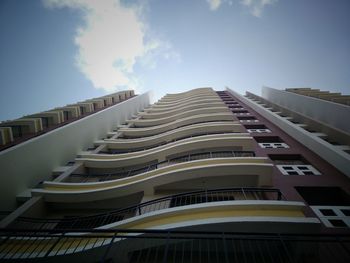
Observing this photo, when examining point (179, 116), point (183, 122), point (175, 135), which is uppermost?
point (179, 116)

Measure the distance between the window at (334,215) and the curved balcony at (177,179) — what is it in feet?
8.71

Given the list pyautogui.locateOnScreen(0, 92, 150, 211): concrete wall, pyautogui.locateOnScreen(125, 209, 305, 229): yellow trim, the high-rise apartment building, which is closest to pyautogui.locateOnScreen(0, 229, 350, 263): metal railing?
the high-rise apartment building

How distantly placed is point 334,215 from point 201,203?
5675 mm

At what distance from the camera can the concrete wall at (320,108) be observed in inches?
605

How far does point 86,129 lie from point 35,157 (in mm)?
6339

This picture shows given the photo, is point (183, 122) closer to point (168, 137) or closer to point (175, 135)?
point (175, 135)

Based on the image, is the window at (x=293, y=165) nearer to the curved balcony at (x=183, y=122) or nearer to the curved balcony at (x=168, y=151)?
the curved balcony at (x=168, y=151)

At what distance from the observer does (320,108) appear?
62.0ft

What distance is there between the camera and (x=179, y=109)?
90.6 feet

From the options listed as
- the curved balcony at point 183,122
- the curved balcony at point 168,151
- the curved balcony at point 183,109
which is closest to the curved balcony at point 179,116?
the curved balcony at point 183,109

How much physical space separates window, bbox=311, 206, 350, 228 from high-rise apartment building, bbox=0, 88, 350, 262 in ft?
0.14

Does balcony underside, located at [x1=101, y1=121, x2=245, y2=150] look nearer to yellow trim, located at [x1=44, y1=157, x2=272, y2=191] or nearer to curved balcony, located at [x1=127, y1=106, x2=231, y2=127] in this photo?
curved balcony, located at [x1=127, y1=106, x2=231, y2=127]

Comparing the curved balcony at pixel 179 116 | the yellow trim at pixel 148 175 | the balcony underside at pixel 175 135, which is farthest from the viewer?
the curved balcony at pixel 179 116

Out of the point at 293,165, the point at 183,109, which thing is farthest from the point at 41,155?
the point at 183,109
